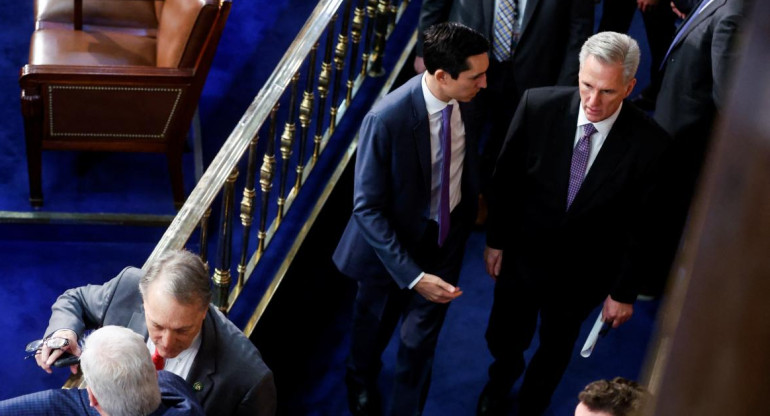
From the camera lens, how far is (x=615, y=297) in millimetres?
3256

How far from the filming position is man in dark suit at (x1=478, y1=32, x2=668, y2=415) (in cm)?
293

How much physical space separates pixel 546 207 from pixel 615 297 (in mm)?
397

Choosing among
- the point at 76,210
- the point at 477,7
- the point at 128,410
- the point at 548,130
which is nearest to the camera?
the point at 128,410

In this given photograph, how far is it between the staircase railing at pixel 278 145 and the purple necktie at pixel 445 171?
0.70 m

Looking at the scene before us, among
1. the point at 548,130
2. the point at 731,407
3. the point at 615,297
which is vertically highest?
the point at 731,407

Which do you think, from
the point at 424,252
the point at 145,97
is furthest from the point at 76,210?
the point at 424,252

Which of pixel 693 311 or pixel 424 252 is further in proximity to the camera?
pixel 424 252

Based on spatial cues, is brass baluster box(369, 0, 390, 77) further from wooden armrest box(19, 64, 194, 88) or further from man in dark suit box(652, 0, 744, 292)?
man in dark suit box(652, 0, 744, 292)

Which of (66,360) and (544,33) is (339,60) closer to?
(544,33)

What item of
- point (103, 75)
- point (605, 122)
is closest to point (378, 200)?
point (605, 122)

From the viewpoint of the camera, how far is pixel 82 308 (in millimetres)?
2805

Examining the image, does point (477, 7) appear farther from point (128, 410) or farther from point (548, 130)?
point (128, 410)

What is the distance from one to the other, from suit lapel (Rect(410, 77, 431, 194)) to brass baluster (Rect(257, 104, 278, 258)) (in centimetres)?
65

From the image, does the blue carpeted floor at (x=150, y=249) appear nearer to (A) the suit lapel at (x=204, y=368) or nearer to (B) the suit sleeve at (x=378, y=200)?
(B) the suit sleeve at (x=378, y=200)
